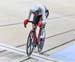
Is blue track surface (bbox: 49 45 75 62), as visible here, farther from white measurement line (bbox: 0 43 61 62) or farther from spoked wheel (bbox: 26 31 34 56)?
spoked wheel (bbox: 26 31 34 56)

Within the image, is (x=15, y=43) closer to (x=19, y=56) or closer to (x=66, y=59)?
(x=19, y=56)

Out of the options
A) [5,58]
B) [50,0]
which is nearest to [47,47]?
[5,58]

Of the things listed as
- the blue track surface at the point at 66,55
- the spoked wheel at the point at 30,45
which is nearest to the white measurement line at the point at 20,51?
the spoked wheel at the point at 30,45

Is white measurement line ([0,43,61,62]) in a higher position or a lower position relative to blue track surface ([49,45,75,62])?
higher

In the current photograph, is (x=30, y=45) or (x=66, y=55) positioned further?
(x=66, y=55)

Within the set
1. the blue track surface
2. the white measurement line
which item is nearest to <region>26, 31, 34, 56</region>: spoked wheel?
the white measurement line

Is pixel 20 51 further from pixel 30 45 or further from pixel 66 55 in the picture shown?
pixel 66 55

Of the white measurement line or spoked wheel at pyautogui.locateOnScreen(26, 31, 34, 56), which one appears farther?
the white measurement line

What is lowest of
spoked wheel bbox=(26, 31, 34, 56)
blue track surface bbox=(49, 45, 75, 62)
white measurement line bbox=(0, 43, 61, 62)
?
blue track surface bbox=(49, 45, 75, 62)

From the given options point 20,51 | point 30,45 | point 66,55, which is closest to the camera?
point 30,45

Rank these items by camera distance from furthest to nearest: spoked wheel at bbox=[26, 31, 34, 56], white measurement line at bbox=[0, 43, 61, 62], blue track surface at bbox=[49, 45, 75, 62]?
blue track surface at bbox=[49, 45, 75, 62], white measurement line at bbox=[0, 43, 61, 62], spoked wheel at bbox=[26, 31, 34, 56]

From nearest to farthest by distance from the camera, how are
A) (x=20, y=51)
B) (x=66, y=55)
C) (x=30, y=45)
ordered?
(x=30, y=45) → (x=20, y=51) → (x=66, y=55)

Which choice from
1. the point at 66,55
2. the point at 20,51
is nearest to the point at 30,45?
the point at 20,51

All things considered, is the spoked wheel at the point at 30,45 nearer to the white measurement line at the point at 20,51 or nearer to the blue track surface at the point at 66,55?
the white measurement line at the point at 20,51
